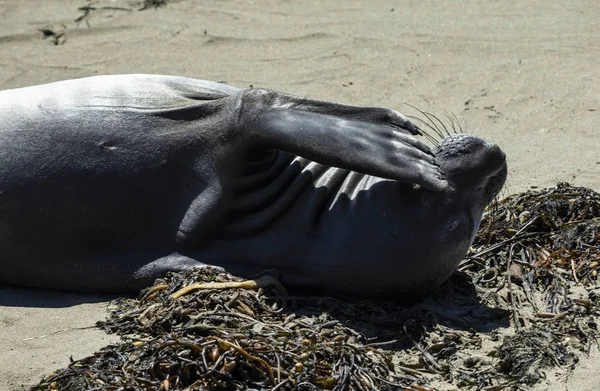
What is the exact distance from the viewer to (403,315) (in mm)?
4730

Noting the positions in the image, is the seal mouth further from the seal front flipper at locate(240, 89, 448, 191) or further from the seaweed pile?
the seaweed pile

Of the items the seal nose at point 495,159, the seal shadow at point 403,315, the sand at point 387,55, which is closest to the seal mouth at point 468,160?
the seal nose at point 495,159

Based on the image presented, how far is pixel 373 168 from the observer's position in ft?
14.8

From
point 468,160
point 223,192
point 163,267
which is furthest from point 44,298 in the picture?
point 468,160

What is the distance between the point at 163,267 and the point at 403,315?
100 centimetres

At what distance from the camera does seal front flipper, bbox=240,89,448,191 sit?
4516 millimetres

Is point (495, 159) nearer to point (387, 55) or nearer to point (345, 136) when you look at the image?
point (345, 136)

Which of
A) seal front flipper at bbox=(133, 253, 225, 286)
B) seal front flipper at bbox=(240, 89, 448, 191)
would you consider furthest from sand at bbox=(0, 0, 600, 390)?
seal front flipper at bbox=(133, 253, 225, 286)

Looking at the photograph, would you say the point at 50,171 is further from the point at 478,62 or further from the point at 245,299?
the point at 478,62

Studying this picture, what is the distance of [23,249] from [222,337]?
123 cm

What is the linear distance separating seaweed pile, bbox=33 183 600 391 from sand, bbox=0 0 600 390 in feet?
3.26

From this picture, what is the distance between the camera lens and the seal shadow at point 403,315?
4605mm

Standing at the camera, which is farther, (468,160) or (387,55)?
(387,55)

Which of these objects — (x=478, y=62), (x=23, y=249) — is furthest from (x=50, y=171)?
(x=478, y=62)
